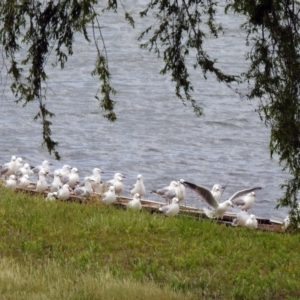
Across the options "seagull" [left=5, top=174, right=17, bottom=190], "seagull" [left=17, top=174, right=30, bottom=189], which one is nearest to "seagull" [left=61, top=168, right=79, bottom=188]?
"seagull" [left=17, top=174, right=30, bottom=189]

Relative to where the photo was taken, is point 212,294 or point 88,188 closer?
point 212,294

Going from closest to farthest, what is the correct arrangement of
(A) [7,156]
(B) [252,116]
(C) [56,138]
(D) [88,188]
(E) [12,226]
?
(E) [12,226] → (D) [88,188] → (A) [7,156] → (C) [56,138] → (B) [252,116]

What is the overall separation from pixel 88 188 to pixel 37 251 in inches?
263

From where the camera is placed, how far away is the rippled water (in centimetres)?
2367

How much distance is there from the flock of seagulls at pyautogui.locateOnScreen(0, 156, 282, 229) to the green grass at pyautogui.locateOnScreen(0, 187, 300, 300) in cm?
165

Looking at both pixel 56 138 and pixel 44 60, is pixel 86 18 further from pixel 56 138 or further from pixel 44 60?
pixel 56 138

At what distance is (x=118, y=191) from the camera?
18266 millimetres

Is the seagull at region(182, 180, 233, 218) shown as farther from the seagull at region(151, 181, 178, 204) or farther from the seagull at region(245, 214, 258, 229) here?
the seagull at region(151, 181, 178, 204)

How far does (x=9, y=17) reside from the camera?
825cm

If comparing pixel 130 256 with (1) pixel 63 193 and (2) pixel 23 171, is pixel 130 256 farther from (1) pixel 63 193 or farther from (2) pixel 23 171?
(2) pixel 23 171

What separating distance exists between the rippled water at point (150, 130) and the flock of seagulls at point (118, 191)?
1.47m

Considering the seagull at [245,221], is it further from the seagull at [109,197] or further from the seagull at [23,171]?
the seagull at [23,171]

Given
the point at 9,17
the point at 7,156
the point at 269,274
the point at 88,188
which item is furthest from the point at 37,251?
the point at 7,156

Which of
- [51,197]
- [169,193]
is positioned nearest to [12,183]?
[51,197]
